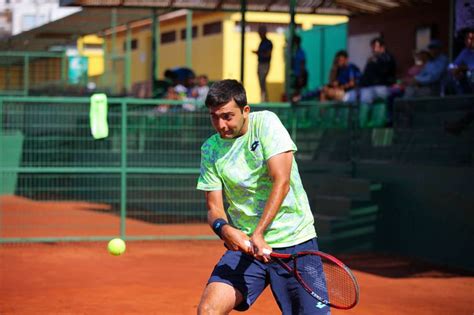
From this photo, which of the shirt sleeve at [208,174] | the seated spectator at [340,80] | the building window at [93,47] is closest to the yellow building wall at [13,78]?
the building window at [93,47]

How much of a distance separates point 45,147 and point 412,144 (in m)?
5.62

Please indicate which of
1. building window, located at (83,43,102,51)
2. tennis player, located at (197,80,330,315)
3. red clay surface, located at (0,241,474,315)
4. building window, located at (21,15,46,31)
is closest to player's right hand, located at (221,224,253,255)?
tennis player, located at (197,80,330,315)

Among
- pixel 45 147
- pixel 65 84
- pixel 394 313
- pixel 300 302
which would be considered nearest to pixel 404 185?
pixel 394 313

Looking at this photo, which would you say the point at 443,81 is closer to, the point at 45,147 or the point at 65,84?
the point at 45,147

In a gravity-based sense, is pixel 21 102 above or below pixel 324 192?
above

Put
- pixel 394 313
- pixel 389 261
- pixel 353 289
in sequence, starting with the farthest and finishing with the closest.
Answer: pixel 389 261
pixel 394 313
pixel 353 289

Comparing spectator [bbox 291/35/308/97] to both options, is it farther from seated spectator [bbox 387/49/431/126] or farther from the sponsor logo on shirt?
the sponsor logo on shirt

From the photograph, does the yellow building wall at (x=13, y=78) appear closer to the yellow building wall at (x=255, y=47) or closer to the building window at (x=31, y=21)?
the building window at (x=31, y=21)

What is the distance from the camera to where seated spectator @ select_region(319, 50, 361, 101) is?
49.9ft

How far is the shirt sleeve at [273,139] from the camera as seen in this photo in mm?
5227

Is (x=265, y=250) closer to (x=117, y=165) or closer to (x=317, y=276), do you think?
(x=317, y=276)

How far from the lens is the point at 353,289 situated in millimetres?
5031

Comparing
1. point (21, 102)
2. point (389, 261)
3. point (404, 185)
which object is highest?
point (21, 102)

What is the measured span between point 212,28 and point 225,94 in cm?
3007
